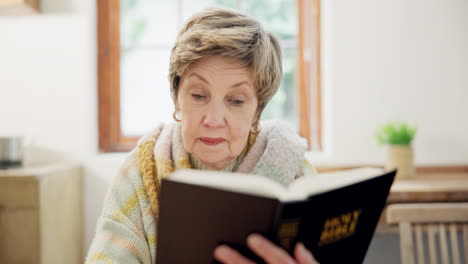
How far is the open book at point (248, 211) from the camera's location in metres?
0.47

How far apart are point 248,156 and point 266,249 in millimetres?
459

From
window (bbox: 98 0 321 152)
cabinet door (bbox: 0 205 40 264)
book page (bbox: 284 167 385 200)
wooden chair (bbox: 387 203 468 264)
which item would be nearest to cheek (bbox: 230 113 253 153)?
book page (bbox: 284 167 385 200)

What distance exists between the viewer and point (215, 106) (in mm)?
804

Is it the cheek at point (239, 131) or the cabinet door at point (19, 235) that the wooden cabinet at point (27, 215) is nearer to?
the cabinet door at point (19, 235)

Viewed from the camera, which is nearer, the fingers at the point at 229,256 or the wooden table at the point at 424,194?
the fingers at the point at 229,256

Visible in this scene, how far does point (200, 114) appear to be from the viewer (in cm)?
81

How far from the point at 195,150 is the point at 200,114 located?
0.08 meters

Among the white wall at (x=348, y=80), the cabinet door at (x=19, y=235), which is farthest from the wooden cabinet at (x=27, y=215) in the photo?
the white wall at (x=348, y=80)

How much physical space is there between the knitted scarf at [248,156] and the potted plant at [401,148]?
3.51 ft

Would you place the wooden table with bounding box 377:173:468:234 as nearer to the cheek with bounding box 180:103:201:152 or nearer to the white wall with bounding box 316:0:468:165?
the white wall with bounding box 316:0:468:165

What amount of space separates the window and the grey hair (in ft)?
4.50

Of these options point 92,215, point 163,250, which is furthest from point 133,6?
point 163,250

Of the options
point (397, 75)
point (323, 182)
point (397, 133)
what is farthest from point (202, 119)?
point (397, 75)

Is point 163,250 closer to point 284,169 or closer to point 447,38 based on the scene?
point 284,169
